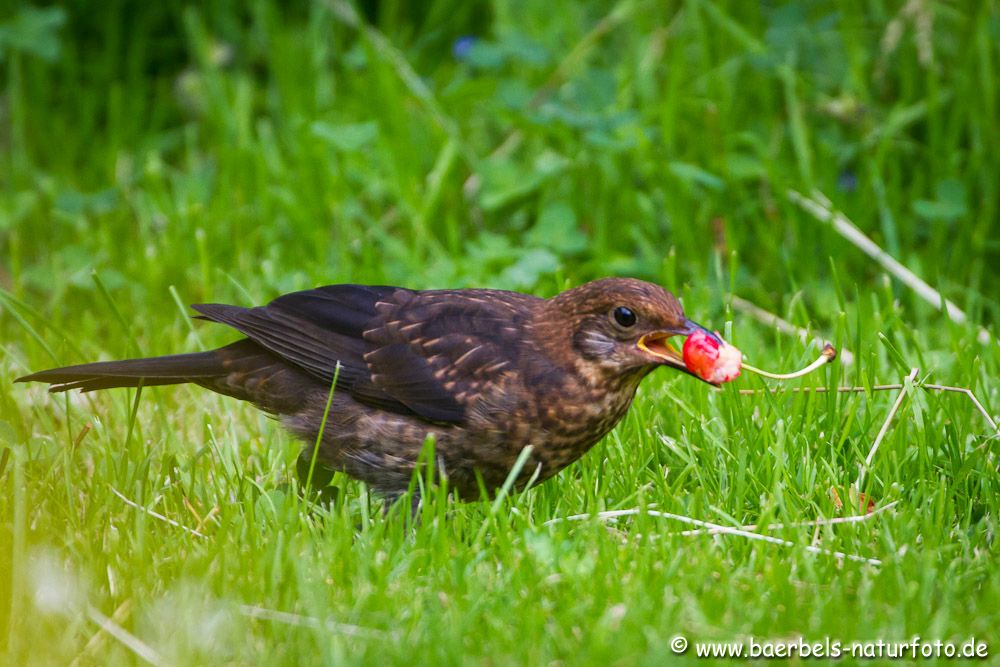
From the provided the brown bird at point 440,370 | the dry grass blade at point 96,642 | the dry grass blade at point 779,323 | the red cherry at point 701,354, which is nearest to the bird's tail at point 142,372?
the brown bird at point 440,370

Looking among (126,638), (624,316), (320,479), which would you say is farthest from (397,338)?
(126,638)

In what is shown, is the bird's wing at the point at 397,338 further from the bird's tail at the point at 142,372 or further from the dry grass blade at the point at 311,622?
the dry grass blade at the point at 311,622

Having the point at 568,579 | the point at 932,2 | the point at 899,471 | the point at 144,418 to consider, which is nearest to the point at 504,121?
the point at 932,2

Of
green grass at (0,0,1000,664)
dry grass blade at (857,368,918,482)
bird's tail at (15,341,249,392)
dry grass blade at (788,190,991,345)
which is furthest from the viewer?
dry grass blade at (788,190,991,345)

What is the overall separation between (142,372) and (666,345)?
4.92ft

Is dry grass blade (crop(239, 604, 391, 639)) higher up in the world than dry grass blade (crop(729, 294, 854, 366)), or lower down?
lower down

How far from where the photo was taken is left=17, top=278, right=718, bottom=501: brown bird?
3391mm

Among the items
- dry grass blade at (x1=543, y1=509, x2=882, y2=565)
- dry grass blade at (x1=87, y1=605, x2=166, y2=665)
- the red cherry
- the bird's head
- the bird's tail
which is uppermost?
the bird's tail

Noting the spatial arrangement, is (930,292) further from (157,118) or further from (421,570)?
(157,118)

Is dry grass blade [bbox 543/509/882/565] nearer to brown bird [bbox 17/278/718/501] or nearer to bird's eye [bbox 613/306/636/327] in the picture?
→ brown bird [bbox 17/278/718/501]

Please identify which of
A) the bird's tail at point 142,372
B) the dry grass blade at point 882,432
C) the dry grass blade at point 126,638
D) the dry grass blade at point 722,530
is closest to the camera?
the dry grass blade at point 126,638

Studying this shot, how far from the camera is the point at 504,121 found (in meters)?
5.83

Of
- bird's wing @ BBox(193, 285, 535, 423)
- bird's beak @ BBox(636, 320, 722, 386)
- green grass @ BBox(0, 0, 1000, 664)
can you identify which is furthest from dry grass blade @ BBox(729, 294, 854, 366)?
bird's wing @ BBox(193, 285, 535, 423)

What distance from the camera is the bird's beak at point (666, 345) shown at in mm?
3348
